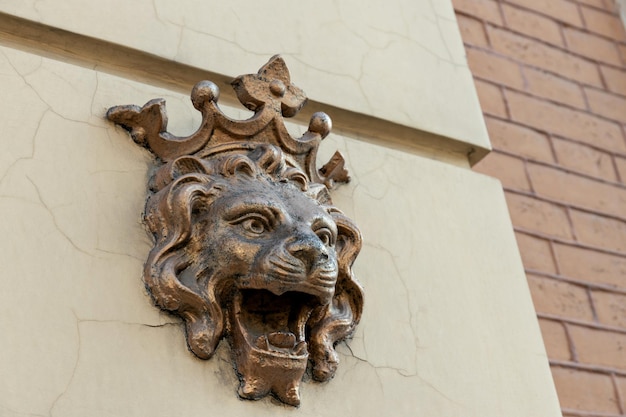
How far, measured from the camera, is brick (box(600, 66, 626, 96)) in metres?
2.65

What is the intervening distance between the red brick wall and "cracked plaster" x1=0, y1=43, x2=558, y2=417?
1.42ft

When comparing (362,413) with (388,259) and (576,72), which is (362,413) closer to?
(388,259)

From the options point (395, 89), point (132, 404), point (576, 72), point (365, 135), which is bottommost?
point (132, 404)

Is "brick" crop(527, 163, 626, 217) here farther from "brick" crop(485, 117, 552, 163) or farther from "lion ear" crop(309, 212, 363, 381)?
"lion ear" crop(309, 212, 363, 381)

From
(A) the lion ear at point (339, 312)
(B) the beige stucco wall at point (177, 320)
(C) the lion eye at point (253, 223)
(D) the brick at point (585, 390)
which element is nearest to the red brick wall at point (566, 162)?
(D) the brick at point (585, 390)

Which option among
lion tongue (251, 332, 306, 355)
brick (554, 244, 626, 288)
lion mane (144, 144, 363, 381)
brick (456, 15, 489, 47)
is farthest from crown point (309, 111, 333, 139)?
brick (456, 15, 489, 47)

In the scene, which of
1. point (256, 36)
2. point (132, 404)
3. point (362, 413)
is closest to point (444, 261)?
point (362, 413)

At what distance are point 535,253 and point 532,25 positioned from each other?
761 mm

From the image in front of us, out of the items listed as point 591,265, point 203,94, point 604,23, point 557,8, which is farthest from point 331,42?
point 604,23

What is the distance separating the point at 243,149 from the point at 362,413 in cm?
43

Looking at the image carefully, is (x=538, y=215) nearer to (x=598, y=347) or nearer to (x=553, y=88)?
(x=598, y=347)

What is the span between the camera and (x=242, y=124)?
1419 millimetres

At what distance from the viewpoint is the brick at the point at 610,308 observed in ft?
7.14

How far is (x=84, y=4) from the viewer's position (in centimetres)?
152
